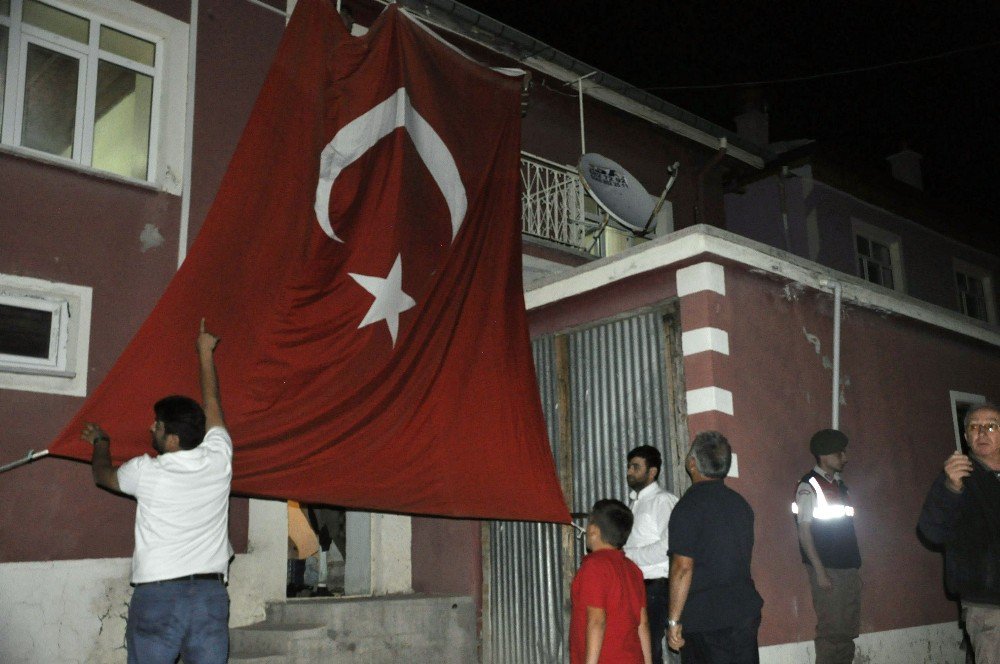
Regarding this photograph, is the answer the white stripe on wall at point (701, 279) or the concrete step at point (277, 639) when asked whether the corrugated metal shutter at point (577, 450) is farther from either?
the concrete step at point (277, 639)

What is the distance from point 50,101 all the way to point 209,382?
13.8 ft

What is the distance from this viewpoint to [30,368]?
6906 mm

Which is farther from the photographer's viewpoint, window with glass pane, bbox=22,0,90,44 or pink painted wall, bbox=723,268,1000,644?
window with glass pane, bbox=22,0,90,44

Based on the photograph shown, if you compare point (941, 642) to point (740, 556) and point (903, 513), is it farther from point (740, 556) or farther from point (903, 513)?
point (740, 556)

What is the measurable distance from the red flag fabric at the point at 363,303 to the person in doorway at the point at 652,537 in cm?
91

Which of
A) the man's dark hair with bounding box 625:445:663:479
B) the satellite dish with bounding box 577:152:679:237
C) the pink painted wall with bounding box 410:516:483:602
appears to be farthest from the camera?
the satellite dish with bounding box 577:152:679:237

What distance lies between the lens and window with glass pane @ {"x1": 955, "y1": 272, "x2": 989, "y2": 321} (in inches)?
755

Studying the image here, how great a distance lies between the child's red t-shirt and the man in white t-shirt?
174cm

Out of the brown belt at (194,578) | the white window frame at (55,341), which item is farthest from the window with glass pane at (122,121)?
the brown belt at (194,578)

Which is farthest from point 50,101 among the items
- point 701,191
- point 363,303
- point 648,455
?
point 701,191

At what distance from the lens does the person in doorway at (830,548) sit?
263 inches

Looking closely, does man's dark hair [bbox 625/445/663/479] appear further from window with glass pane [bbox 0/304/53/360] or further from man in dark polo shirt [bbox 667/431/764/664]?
window with glass pane [bbox 0/304/53/360]

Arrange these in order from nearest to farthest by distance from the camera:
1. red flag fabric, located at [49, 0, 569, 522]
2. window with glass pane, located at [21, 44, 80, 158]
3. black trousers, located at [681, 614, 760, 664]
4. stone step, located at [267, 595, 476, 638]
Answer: black trousers, located at [681, 614, 760, 664] → red flag fabric, located at [49, 0, 569, 522] → stone step, located at [267, 595, 476, 638] → window with glass pane, located at [21, 44, 80, 158]

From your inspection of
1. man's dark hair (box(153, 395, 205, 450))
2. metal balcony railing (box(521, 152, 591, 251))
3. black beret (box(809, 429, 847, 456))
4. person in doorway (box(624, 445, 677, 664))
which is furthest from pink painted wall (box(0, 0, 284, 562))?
black beret (box(809, 429, 847, 456))
